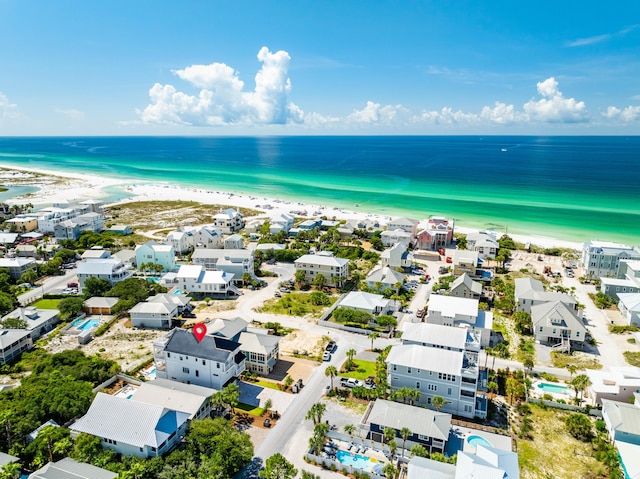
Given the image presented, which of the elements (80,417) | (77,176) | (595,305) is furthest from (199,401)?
(77,176)

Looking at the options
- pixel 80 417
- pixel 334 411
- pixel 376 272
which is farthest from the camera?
pixel 376 272

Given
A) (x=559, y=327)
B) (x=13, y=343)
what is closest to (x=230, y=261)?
(x=13, y=343)

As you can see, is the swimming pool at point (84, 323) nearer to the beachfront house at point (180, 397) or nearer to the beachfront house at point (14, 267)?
the beachfront house at point (180, 397)

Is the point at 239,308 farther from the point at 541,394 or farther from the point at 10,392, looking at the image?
the point at 541,394

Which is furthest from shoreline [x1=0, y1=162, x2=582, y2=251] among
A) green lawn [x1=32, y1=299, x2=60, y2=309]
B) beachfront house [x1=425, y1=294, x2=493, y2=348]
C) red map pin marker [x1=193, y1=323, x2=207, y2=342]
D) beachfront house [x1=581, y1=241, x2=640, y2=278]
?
red map pin marker [x1=193, y1=323, x2=207, y2=342]

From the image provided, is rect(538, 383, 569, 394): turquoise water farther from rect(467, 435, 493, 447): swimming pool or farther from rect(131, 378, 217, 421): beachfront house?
rect(131, 378, 217, 421): beachfront house

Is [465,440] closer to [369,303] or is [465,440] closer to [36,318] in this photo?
[369,303]
